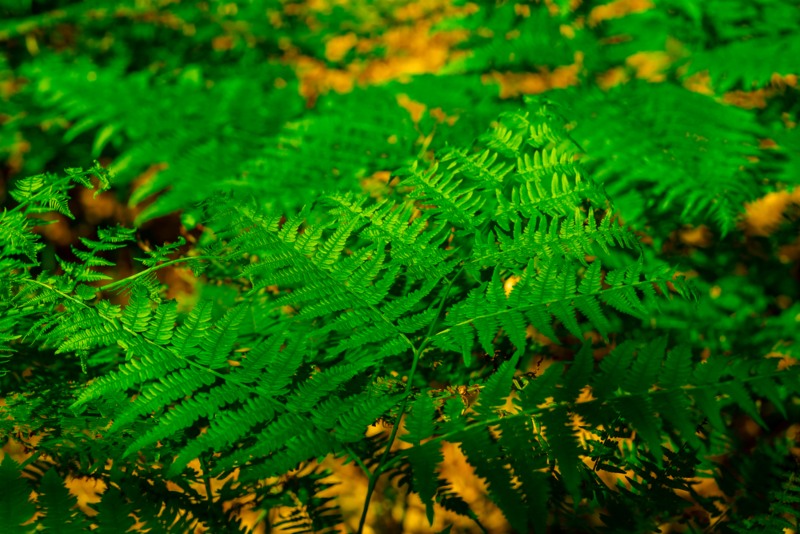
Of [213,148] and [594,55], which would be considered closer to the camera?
[213,148]

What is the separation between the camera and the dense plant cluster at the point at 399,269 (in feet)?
2.53

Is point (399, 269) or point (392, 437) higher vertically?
point (399, 269)

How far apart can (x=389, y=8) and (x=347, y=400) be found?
6.24 ft

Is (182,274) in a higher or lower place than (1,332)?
lower

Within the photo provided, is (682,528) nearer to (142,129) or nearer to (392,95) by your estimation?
(392,95)

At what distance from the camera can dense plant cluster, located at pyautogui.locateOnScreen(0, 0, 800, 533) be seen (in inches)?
30.4

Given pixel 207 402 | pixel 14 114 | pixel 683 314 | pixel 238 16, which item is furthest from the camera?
pixel 238 16

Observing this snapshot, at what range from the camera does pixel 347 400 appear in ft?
2.71

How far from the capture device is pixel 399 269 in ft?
3.12

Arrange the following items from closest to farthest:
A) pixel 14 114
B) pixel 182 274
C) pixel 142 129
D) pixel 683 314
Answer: pixel 142 129
pixel 182 274
pixel 683 314
pixel 14 114

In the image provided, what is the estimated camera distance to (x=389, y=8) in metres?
2.26

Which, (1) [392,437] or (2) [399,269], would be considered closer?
(1) [392,437]

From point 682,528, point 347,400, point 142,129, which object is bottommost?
point 682,528

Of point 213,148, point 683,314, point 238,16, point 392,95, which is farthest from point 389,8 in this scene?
point 683,314
